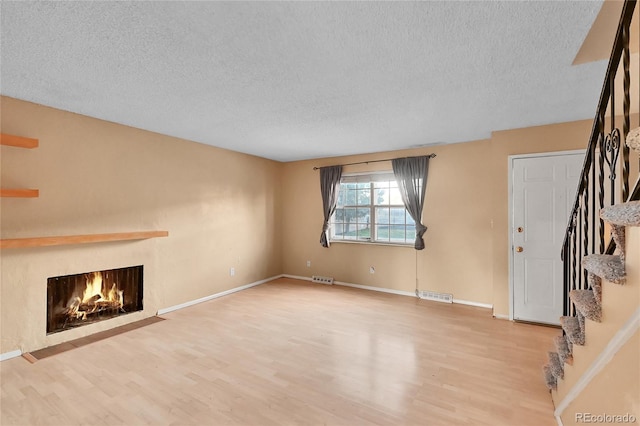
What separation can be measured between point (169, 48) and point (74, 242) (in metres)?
2.32

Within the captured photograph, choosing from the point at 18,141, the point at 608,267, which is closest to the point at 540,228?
the point at 608,267

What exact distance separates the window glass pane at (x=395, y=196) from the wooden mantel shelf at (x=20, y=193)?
4.52 meters

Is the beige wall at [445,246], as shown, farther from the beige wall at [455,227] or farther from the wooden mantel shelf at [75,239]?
the wooden mantel shelf at [75,239]

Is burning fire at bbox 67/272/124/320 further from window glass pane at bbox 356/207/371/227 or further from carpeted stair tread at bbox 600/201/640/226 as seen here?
carpeted stair tread at bbox 600/201/640/226

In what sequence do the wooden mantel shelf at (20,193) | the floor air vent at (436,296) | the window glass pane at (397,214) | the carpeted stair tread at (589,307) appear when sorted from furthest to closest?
the window glass pane at (397,214) → the floor air vent at (436,296) → the wooden mantel shelf at (20,193) → the carpeted stair tread at (589,307)

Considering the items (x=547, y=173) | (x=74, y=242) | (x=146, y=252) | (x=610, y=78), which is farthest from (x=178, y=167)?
(x=547, y=173)

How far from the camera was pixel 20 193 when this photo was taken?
8.55 feet

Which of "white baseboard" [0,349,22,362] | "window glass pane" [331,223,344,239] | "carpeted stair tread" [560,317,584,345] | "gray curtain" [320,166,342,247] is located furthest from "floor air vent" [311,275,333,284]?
"white baseboard" [0,349,22,362]

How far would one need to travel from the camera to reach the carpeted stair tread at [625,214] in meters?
0.94

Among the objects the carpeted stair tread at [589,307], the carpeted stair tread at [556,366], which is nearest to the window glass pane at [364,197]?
the carpeted stair tread at [556,366]

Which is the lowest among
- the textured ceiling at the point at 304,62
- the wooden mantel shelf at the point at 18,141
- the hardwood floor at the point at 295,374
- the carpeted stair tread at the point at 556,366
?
the hardwood floor at the point at 295,374

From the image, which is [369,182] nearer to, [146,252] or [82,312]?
[146,252]

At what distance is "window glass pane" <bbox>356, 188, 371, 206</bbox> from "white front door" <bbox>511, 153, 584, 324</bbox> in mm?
2253

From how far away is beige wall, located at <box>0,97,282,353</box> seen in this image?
281cm
